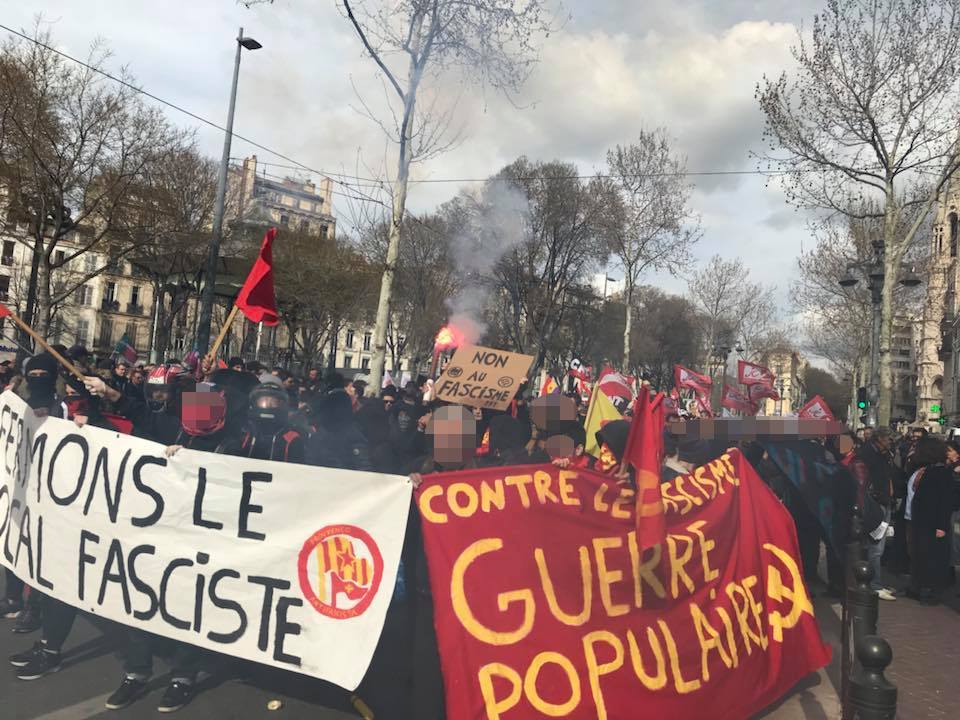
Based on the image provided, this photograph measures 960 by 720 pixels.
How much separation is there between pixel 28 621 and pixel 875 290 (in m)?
17.5

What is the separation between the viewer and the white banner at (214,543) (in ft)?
10.9

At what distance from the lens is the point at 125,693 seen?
151 inches

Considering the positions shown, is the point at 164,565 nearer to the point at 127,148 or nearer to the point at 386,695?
the point at 386,695

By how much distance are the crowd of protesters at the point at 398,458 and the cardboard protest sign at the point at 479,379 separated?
350 mm

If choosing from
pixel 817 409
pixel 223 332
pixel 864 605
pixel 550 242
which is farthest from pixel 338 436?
pixel 550 242

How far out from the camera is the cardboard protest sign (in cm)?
820

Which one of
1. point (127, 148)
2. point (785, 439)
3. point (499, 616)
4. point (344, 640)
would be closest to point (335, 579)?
point (344, 640)

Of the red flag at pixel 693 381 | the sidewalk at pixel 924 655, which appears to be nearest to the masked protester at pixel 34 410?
the sidewalk at pixel 924 655

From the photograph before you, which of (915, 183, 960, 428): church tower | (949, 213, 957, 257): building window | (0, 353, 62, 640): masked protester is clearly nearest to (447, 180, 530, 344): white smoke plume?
(0, 353, 62, 640): masked protester

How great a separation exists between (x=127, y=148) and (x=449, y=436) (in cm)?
1836

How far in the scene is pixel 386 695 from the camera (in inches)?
161

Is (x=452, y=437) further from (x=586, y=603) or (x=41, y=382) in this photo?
(x=41, y=382)

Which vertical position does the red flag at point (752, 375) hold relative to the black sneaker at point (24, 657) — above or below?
above

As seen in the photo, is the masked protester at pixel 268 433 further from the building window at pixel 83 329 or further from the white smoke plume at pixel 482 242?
the building window at pixel 83 329
